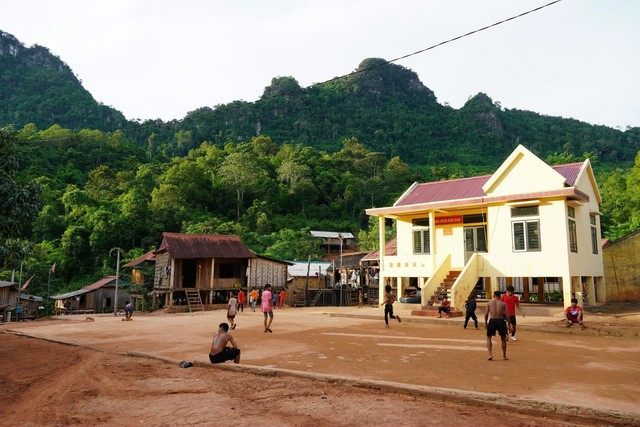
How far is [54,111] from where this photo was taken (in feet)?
351

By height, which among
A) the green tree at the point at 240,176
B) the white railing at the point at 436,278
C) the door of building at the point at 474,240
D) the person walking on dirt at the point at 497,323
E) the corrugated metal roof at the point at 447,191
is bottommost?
the person walking on dirt at the point at 497,323

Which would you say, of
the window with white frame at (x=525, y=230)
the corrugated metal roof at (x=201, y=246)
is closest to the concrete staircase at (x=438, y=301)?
the window with white frame at (x=525, y=230)

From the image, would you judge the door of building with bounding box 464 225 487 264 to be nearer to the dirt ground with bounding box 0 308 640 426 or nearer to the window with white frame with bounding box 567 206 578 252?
the window with white frame with bounding box 567 206 578 252

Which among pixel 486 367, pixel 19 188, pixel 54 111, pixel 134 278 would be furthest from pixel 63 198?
pixel 54 111

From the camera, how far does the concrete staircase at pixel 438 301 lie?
61.6 feet

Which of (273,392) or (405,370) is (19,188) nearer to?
(273,392)

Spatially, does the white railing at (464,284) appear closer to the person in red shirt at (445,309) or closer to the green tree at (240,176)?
the person in red shirt at (445,309)

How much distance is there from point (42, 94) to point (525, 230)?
129 metres

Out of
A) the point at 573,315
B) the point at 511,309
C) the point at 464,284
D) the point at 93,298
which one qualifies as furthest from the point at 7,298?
the point at 573,315

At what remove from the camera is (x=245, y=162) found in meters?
66.2

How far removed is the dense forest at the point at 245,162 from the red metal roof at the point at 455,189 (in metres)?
9.09

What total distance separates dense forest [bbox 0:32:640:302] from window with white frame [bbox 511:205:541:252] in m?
13.2

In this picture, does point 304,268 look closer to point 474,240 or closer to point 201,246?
point 201,246

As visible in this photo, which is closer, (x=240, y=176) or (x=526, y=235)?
(x=526, y=235)
